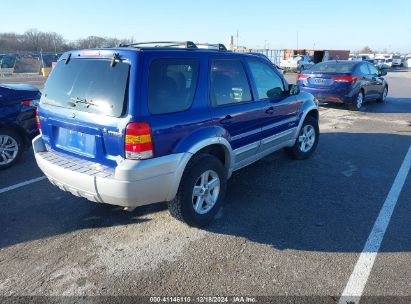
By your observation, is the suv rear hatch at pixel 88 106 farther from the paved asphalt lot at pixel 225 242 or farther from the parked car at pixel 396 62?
the parked car at pixel 396 62

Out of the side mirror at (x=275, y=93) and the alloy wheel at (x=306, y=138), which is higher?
the side mirror at (x=275, y=93)

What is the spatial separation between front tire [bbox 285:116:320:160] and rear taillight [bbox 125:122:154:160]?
3.32m

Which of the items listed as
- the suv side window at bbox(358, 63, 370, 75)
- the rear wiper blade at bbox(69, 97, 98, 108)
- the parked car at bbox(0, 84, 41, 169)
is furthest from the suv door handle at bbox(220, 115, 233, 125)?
the suv side window at bbox(358, 63, 370, 75)

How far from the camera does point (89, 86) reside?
3.27m

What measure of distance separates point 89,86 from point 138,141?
2.68 feet

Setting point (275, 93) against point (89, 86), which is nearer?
point (89, 86)

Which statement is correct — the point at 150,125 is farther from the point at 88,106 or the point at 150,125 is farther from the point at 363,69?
the point at 363,69

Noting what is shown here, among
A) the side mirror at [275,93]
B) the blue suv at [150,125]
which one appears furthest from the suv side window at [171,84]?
the side mirror at [275,93]

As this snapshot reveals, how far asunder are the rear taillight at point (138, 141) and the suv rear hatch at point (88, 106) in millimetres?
64

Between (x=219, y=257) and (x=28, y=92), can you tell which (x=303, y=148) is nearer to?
(x=219, y=257)

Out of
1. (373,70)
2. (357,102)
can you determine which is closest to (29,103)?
(357,102)

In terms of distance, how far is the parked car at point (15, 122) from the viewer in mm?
5480

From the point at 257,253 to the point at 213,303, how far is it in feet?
2.59

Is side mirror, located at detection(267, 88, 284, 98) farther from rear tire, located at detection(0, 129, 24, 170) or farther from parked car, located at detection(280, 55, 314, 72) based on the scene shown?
parked car, located at detection(280, 55, 314, 72)
